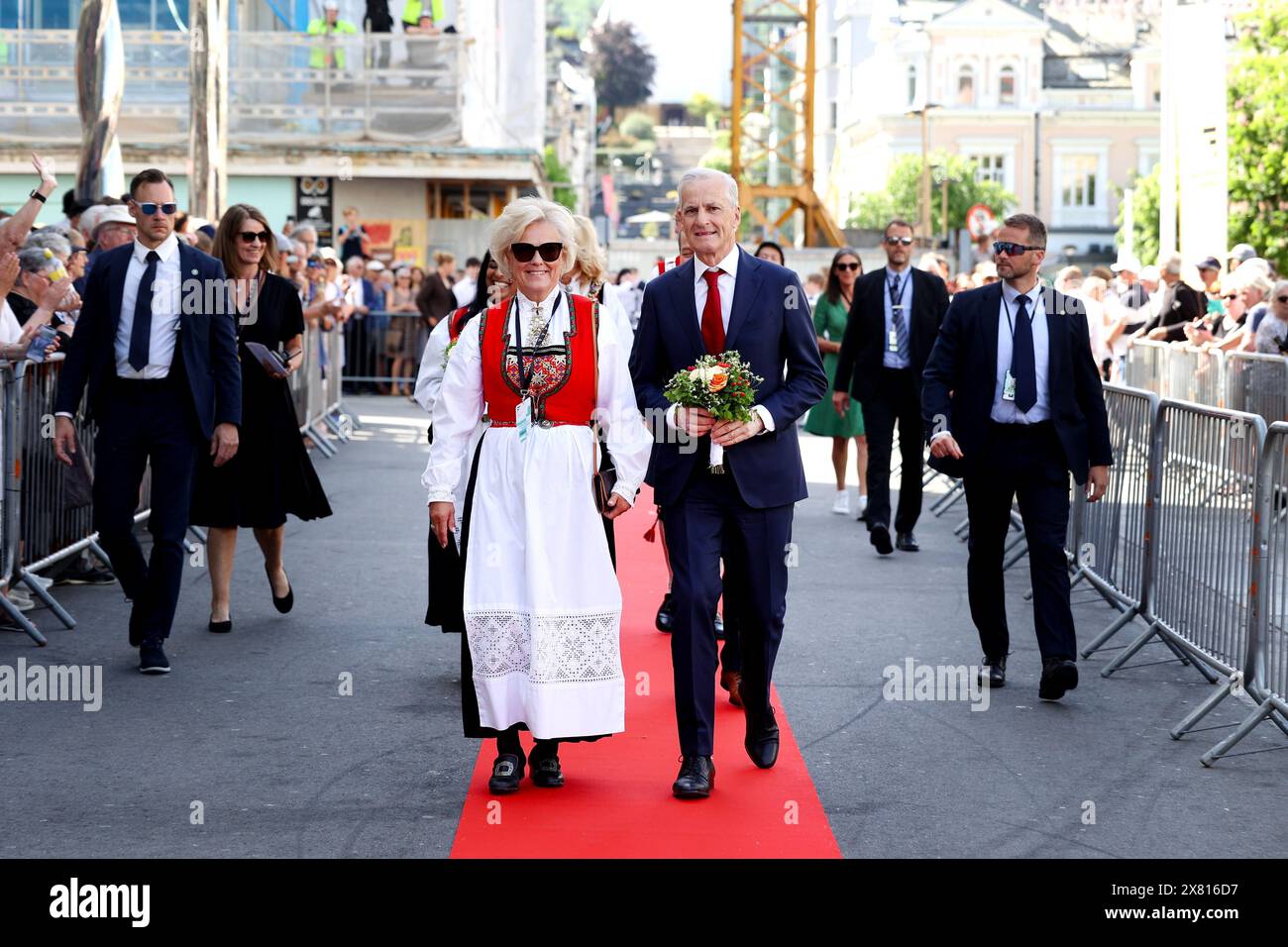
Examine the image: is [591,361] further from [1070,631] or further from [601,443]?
[1070,631]

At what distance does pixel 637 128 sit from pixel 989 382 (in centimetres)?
16568

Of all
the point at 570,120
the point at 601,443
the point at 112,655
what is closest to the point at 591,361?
the point at 601,443

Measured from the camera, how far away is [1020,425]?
838 cm

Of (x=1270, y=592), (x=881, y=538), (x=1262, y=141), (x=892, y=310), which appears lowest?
(x=881, y=538)

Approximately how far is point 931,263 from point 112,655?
13025mm

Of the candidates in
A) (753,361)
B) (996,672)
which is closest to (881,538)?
(996,672)

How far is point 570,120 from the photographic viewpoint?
92.1 m

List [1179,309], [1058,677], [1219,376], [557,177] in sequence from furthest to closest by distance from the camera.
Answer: [557,177]
[1179,309]
[1219,376]
[1058,677]

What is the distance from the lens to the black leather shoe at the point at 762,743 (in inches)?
276

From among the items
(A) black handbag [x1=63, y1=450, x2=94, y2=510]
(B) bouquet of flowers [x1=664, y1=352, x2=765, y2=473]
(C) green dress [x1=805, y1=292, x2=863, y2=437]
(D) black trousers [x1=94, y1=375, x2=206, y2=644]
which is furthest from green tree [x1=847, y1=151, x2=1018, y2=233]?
(B) bouquet of flowers [x1=664, y1=352, x2=765, y2=473]

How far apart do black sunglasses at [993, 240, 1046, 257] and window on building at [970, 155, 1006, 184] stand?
9184 cm

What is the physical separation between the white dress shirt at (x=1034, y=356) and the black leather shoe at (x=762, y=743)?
83.4 inches

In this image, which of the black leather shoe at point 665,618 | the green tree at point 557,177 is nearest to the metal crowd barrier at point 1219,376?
the black leather shoe at point 665,618

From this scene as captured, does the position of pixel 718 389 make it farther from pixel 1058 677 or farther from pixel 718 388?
pixel 1058 677
